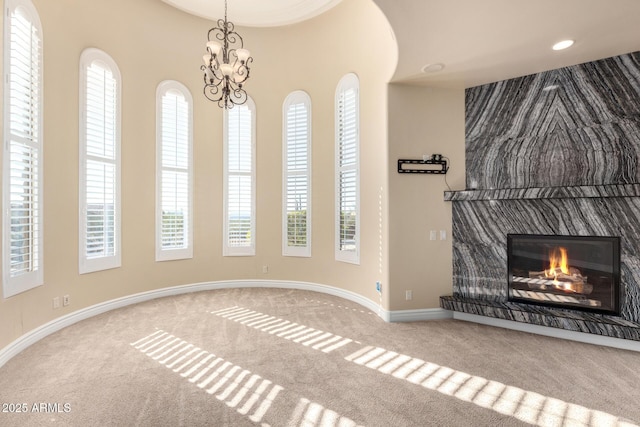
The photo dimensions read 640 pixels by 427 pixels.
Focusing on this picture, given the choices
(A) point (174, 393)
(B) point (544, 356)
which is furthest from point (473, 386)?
(A) point (174, 393)

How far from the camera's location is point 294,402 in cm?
232

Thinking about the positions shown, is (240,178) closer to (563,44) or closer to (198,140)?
(198,140)

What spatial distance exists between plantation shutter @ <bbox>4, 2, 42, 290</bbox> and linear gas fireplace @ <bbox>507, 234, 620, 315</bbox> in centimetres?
529

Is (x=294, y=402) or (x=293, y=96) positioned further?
(x=293, y=96)

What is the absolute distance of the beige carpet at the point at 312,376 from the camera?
2180mm

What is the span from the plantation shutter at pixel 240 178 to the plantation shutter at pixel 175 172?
0.70m

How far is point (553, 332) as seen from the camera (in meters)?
3.55

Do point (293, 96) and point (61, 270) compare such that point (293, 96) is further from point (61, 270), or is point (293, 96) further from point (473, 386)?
point (473, 386)

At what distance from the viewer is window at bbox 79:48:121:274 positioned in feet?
13.6

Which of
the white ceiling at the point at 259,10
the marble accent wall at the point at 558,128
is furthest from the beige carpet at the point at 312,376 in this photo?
the white ceiling at the point at 259,10

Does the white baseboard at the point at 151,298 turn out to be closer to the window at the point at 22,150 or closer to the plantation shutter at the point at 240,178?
the window at the point at 22,150

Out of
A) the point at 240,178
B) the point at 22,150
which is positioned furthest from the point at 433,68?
the point at 22,150

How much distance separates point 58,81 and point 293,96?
3.33 metres

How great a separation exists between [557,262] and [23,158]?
19.0 ft
